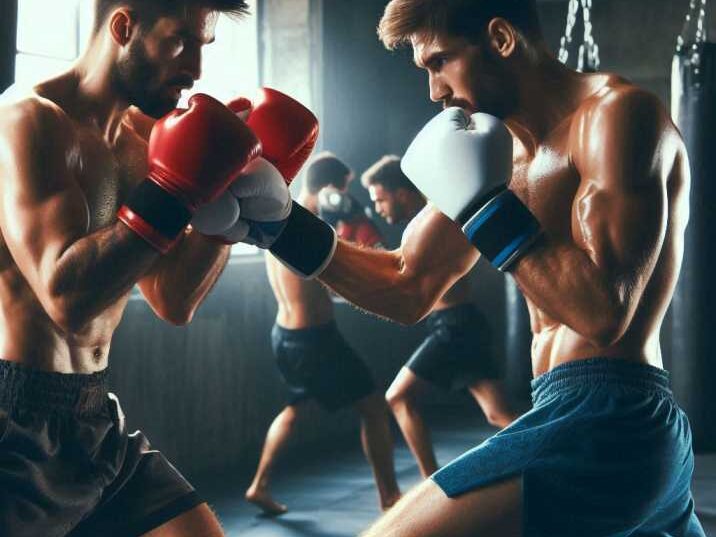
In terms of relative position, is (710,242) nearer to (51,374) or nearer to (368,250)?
(368,250)

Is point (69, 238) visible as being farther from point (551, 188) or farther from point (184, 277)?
point (551, 188)

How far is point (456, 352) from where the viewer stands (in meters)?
4.68

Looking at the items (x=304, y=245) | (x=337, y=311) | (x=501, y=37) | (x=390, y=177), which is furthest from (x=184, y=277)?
(x=337, y=311)

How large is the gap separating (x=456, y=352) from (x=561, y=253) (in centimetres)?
284

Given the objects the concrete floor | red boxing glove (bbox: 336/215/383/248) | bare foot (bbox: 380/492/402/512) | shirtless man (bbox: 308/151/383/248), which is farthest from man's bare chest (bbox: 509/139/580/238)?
red boxing glove (bbox: 336/215/383/248)

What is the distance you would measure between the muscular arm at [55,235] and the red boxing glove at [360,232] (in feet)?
10.1

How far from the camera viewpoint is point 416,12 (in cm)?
218

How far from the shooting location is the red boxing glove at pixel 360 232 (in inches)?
197

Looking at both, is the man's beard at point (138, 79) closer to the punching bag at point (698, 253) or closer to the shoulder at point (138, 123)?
the shoulder at point (138, 123)

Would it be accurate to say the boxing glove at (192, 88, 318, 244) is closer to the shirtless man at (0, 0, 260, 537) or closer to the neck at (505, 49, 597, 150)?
the shirtless man at (0, 0, 260, 537)

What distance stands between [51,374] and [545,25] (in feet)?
22.1

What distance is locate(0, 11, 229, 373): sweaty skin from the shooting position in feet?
6.04

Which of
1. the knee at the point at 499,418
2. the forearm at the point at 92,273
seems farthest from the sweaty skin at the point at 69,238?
the knee at the point at 499,418

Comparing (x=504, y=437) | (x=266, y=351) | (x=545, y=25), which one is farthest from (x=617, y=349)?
(x=545, y=25)
